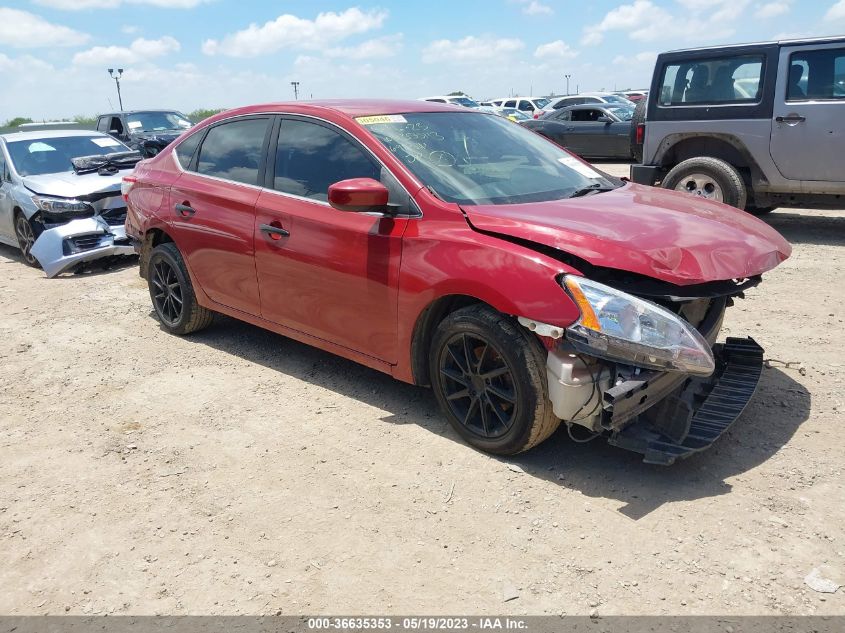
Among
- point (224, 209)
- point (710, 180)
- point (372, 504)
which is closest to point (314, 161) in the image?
point (224, 209)

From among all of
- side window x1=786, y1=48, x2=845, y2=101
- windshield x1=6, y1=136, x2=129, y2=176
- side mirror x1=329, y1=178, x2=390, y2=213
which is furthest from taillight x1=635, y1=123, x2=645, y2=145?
windshield x1=6, y1=136, x2=129, y2=176

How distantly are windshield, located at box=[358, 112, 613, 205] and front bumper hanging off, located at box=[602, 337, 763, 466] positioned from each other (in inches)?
47.9

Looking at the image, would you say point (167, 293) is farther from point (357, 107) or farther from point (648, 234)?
point (648, 234)

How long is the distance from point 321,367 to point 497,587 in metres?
2.55

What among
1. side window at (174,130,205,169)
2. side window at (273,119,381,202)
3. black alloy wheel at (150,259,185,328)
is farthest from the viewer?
black alloy wheel at (150,259,185,328)

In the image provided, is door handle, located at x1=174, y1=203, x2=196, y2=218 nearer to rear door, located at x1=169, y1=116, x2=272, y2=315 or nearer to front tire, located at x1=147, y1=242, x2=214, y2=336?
rear door, located at x1=169, y1=116, x2=272, y2=315

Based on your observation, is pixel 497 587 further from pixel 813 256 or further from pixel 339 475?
pixel 813 256

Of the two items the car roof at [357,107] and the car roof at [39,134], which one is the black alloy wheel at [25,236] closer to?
the car roof at [39,134]

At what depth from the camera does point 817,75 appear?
7.66 meters

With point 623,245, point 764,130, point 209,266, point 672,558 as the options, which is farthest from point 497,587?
point 764,130

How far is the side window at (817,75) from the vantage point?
24.7 feet

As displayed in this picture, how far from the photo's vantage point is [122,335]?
5.89m

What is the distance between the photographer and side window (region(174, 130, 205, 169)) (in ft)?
17.3

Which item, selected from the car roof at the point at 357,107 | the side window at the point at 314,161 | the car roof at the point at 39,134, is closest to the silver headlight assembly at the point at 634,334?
the side window at the point at 314,161
